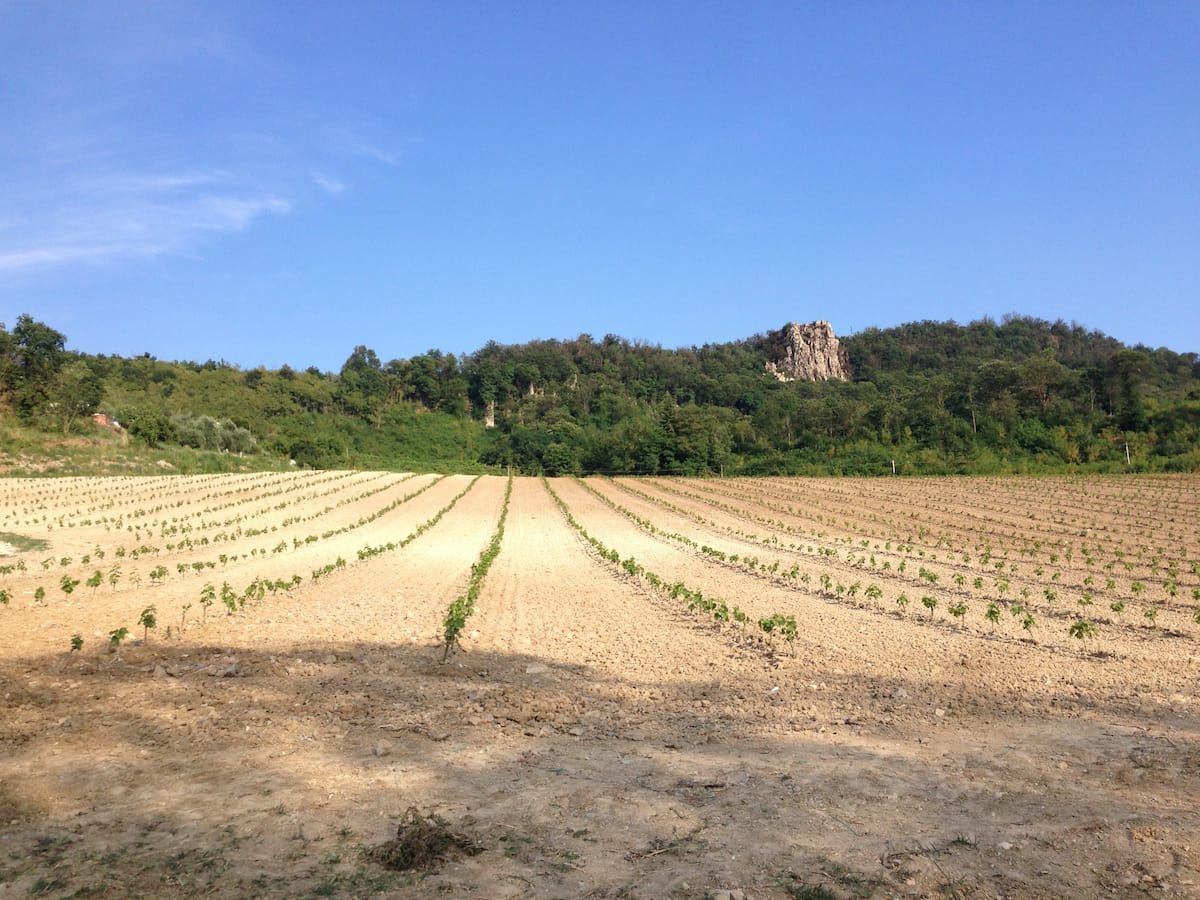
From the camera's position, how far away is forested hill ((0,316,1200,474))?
201 feet

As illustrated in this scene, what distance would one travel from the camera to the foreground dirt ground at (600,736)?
459 cm

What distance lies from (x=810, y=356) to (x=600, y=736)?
135 m

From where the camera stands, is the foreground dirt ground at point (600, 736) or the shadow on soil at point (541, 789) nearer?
the shadow on soil at point (541, 789)

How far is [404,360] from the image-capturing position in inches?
4872

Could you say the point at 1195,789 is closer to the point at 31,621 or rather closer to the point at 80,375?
the point at 31,621

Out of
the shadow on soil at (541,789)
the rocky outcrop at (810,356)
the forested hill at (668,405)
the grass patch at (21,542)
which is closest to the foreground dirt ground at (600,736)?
the shadow on soil at (541,789)

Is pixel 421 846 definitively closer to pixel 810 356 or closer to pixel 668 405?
pixel 668 405

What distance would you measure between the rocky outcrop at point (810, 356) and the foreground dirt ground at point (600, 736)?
120 m

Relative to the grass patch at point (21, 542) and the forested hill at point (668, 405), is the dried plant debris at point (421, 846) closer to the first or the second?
the grass patch at point (21, 542)

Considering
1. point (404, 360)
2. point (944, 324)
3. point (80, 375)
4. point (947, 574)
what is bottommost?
point (947, 574)

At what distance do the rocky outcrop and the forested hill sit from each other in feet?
9.31

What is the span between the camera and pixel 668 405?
79812mm

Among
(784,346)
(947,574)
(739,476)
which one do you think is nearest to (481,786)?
(947,574)

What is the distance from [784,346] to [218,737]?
142 metres
